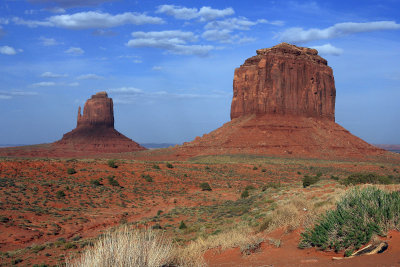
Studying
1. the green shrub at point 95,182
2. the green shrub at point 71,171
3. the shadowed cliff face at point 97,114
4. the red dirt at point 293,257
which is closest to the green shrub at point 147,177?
the green shrub at point 95,182

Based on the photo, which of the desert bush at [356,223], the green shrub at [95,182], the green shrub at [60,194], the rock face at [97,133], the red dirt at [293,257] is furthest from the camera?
the rock face at [97,133]

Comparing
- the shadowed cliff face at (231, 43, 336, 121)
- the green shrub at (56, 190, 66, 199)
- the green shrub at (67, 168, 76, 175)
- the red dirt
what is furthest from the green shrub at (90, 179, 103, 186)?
the shadowed cliff face at (231, 43, 336, 121)

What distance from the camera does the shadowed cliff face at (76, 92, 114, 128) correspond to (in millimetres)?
124656

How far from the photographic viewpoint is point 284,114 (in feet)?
250

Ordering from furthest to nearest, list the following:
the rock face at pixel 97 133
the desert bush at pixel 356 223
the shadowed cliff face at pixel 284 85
Result: the rock face at pixel 97 133 < the shadowed cliff face at pixel 284 85 < the desert bush at pixel 356 223

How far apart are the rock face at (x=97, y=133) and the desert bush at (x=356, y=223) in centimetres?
10355

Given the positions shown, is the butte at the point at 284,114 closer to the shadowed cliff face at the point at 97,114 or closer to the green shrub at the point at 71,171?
the green shrub at the point at 71,171

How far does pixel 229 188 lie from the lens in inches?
1369

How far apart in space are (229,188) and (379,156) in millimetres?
48556

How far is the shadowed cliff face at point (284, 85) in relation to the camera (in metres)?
76.5

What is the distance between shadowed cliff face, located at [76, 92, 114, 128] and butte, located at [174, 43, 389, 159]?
181ft

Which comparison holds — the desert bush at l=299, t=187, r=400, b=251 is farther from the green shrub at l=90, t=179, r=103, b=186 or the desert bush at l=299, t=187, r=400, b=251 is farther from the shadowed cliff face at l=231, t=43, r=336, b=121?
the shadowed cliff face at l=231, t=43, r=336, b=121

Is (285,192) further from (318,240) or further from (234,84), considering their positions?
(234,84)

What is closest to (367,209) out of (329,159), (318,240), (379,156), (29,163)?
(318,240)
